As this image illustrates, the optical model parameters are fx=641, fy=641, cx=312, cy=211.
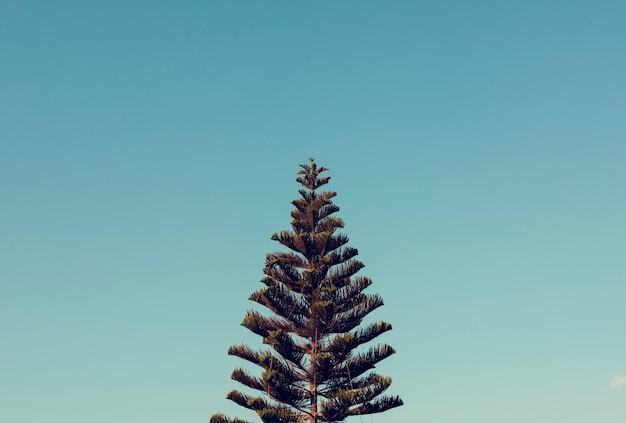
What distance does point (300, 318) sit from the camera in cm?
2156

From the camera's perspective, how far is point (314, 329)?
2097 cm

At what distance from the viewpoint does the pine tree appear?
1975 centimetres

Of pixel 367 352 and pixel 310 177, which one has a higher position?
pixel 310 177

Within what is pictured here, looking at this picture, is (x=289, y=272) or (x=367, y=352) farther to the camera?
(x=289, y=272)

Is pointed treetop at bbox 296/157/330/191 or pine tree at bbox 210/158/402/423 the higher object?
pointed treetop at bbox 296/157/330/191

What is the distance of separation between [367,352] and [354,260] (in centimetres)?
319

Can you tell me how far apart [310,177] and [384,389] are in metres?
8.03

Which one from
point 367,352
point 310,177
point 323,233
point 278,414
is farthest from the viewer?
point 310,177

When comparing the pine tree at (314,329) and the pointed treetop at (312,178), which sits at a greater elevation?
the pointed treetop at (312,178)

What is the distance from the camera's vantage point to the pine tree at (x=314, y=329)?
64.8 ft

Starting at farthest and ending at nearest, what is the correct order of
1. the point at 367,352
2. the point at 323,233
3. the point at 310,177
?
1. the point at 310,177
2. the point at 323,233
3. the point at 367,352

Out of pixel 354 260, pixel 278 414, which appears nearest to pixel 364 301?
pixel 354 260

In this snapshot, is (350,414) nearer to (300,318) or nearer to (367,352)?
(367,352)

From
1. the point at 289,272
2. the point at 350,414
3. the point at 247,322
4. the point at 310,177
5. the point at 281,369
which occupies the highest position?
the point at 310,177
